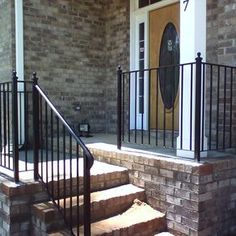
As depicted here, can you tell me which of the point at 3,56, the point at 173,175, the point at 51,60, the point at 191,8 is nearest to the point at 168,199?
the point at 173,175

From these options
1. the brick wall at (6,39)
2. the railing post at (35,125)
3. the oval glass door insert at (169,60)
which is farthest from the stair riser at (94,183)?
the brick wall at (6,39)

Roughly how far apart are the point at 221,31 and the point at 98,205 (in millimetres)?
2633

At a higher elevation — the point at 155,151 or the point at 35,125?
the point at 35,125

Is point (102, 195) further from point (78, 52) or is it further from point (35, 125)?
point (78, 52)

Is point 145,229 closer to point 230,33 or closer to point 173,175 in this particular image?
point 173,175

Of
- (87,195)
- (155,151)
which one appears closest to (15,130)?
(87,195)

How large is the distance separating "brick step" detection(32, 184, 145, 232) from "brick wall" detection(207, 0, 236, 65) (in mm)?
1961

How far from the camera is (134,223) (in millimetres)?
3420

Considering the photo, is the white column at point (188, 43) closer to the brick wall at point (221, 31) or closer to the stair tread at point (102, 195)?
the stair tread at point (102, 195)

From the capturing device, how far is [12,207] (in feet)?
10.9

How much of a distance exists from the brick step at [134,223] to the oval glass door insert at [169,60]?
210 cm

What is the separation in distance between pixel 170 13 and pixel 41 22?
2.20 metres

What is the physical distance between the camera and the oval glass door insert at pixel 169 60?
5426 millimetres

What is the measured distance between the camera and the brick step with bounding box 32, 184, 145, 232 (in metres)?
3.23
